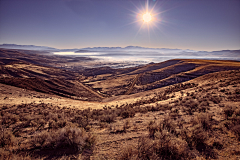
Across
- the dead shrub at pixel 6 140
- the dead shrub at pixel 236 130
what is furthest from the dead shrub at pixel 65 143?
the dead shrub at pixel 236 130

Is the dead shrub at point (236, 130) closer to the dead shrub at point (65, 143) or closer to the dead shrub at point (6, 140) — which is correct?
the dead shrub at point (65, 143)

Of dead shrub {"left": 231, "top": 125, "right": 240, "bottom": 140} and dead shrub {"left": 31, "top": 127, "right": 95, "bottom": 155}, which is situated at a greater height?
dead shrub {"left": 231, "top": 125, "right": 240, "bottom": 140}

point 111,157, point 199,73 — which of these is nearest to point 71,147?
point 111,157

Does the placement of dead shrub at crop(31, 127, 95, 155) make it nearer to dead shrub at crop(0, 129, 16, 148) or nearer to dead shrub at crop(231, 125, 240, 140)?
dead shrub at crop(0, 129, 16, 148)

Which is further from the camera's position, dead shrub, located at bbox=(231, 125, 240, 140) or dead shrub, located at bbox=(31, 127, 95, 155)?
dead shrub, located at bbox=(231, 125, 240, 140)

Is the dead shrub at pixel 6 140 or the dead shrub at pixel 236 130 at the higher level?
the dead shrub at pixel 236 130

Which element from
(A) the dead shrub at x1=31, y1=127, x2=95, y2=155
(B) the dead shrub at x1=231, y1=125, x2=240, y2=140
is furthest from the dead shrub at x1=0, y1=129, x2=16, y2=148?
(B) the dead shrub at x1=231, y1=125, x2=240, y2=140

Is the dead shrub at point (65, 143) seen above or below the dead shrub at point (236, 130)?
below

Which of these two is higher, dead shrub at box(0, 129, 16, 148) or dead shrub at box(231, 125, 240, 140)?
dead shrub at box(231, 125, 240, 140)

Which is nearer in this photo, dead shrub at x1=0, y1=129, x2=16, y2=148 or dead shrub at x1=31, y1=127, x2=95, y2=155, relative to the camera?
dead shrub at x1=31, y1=127, x2=95, y2=155

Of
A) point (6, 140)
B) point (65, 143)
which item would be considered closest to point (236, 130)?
point (65, 143)

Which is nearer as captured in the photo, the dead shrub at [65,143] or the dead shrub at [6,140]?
the dead shrub at [65,143]

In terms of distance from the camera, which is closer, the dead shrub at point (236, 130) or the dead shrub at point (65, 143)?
the dead shrub at point (65, 143)
